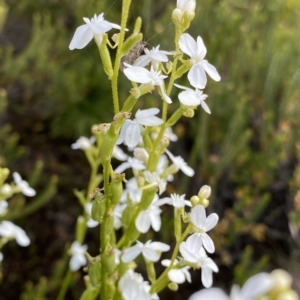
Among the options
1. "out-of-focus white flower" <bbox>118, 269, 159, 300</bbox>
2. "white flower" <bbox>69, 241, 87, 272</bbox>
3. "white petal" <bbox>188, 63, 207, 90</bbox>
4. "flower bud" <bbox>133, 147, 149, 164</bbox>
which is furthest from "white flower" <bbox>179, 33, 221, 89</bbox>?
"white flower" <bbox>69, 241, 87, 272</bbox>

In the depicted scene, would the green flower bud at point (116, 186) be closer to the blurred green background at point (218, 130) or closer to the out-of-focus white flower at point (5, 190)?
the out-of-focus white flower at point (5, 190)

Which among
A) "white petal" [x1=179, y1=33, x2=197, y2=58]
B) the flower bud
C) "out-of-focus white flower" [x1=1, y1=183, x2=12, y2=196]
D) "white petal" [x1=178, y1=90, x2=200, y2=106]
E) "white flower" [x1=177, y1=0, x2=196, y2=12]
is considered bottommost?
"out-of-focus white flower" [x1=1, y1=183, x2=12, y2=196]

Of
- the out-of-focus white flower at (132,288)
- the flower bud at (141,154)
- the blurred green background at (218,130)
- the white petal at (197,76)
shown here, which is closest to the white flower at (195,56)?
the white petal at (197,76)

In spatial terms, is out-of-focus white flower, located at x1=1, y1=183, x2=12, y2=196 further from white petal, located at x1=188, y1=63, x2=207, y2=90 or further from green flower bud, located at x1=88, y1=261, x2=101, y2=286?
white petal, located at x1=188, y1=63, x2=207, y2=90

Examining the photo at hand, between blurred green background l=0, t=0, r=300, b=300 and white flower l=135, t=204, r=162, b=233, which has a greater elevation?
white flower l=135, t=204, r=162, b=233

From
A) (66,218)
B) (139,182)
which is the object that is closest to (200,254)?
(139,182)
